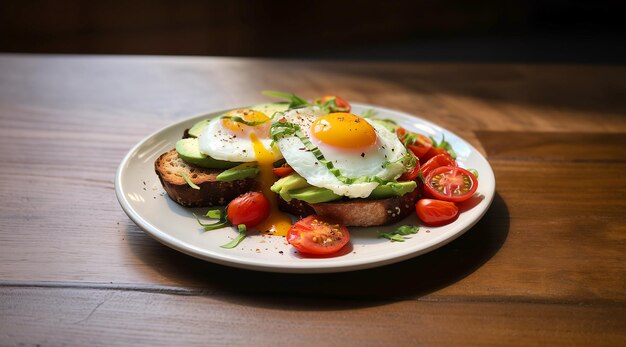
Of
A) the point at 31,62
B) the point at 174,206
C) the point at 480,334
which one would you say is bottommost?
the point at 31,62

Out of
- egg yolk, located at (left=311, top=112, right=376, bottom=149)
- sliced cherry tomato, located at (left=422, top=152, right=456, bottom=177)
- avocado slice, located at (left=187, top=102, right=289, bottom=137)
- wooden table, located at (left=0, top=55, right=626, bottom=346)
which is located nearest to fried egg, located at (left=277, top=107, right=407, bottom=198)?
egg yolk, located at (left=311, top=112, right=376, bottom=149)

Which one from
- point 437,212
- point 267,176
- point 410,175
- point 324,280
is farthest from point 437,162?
point 324,280

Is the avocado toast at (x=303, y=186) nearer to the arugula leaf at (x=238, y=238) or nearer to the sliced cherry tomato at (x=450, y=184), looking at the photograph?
the sliced cherry tomato at (x=450, y=184)

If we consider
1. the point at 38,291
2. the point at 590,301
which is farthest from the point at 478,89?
the point at 38,291

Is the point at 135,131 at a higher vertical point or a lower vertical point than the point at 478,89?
lower

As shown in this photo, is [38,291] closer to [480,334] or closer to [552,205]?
[480,334]

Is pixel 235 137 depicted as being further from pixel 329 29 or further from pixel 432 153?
pixel 329 29

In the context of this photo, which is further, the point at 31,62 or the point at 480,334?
the point at 31,62

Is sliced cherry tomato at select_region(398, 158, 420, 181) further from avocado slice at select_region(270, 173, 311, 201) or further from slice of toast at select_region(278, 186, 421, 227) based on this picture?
avocado slice at select_region(270, 173, 311, 201)
